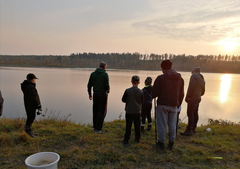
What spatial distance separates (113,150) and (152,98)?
1498 mm

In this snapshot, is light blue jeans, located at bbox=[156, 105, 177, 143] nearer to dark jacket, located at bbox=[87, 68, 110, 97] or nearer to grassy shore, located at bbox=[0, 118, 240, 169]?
grassy shore, located at bbox=[0, 118, 240, 169]

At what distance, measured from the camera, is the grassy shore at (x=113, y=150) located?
312 cm

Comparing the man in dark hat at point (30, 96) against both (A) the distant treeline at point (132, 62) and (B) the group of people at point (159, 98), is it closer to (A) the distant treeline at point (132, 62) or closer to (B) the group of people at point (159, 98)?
(B) the group of people at point (159, 98)

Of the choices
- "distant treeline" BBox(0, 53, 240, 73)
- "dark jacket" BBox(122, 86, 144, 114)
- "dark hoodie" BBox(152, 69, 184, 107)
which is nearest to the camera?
"dark hoodie" BBox(152, 69, 184, 107)

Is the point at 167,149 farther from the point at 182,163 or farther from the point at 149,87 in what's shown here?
the point at 149,87

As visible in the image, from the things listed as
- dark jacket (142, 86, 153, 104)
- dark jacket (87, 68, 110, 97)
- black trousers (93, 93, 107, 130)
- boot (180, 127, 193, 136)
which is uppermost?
dark jacket (87, 68, 110, 97)

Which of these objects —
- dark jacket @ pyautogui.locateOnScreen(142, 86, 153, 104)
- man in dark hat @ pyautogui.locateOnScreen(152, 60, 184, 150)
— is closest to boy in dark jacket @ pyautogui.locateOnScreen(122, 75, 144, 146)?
man in dark hat @ pyautogui.locateOnScreen(152, 60, 184, 150)

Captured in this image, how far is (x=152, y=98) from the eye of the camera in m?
4.07

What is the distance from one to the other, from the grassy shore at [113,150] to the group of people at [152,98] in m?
0.30

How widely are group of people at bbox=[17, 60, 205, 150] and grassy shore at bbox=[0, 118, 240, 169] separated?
30cm

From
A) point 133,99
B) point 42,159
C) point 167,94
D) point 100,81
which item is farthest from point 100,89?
point 42,159

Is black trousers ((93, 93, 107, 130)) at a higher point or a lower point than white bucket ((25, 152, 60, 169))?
higher

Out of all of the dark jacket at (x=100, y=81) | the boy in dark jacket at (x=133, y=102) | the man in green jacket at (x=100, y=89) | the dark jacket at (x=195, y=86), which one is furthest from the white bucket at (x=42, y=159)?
the dark jacket at (x=195, y=86)

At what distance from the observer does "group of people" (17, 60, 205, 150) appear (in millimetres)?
3486
